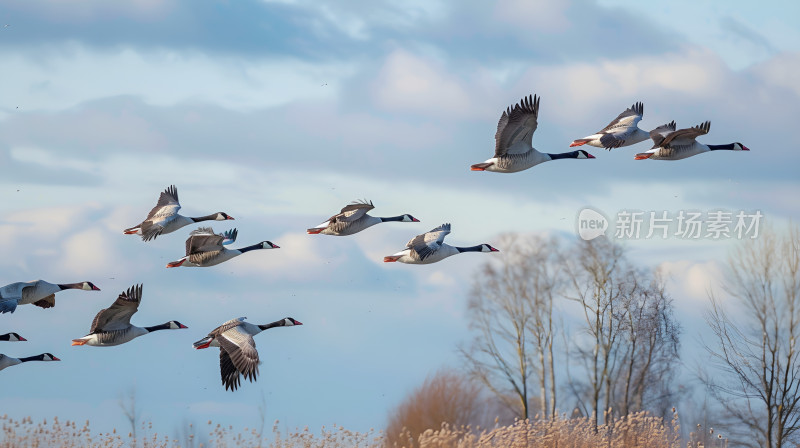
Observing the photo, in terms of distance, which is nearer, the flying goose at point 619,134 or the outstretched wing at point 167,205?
the flying goose at point 619,134

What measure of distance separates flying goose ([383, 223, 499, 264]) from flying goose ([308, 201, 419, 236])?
922 mm

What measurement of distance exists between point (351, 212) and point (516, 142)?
10.0 feet

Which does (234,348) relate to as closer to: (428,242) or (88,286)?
(428,242)

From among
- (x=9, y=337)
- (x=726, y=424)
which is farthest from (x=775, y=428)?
(x=9, y=337)

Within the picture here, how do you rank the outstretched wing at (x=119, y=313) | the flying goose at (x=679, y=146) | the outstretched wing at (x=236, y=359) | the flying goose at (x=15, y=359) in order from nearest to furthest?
the outstretched wing at (x=236, y=359)
the outstretched wing at (x=119, y=313)
the flying goose at (x=15, y=359)
the flying goose at (x=679, y=146)

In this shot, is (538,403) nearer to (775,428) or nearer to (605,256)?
(605,256)

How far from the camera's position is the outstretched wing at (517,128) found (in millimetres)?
→ 14969

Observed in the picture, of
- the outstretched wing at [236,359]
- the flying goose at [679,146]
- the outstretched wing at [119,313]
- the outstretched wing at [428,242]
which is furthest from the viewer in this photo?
the flying goose at [679,146]

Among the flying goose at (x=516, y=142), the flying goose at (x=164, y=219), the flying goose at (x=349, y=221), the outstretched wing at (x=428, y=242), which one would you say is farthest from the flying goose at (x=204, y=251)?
the flying goose at (x=516, y=142)

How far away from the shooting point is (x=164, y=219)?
57.5ft

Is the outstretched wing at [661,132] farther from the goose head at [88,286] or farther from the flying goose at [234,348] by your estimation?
the goose head at [88,286]

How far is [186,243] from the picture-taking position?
1662 cm

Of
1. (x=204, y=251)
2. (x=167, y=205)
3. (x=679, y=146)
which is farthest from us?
(x=167, y=205)

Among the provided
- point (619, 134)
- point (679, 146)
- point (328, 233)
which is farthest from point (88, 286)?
point (679, 146)
